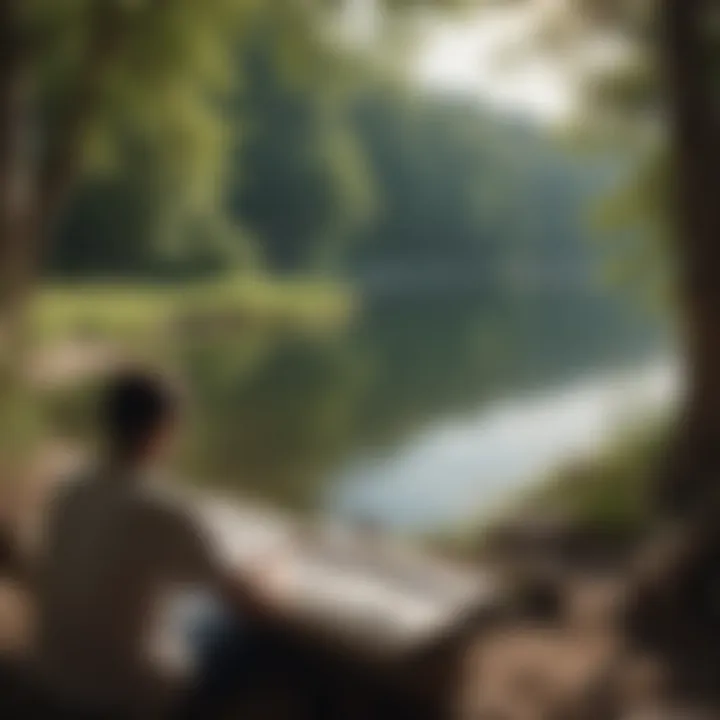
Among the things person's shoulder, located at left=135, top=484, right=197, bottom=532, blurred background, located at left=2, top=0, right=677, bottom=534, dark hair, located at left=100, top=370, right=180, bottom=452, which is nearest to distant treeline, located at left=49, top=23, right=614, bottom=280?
blurred background, located at left=2, top=0, right=677, bottom=534

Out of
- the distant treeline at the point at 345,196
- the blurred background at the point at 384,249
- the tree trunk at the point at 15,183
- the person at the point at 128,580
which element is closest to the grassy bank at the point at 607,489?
the blurred background at the point at 384,249

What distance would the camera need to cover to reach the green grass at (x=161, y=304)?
1276 millimetres

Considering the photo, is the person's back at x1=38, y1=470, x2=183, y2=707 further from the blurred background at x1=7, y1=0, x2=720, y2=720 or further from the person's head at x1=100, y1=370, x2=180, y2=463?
the blurred background at x1=7, y1=0, x2=720, y2=720

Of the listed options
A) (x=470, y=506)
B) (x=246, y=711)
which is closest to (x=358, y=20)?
(x=470, y=506)

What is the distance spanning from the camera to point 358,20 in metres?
1.25

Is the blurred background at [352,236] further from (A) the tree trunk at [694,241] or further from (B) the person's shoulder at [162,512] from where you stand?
(B) the person's shoulder at [162,512]

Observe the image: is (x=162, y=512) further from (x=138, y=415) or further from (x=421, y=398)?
(x=421, y=398)

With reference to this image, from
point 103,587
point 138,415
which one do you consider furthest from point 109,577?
point 138,415

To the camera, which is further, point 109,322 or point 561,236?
point 109,322

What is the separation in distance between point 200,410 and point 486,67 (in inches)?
19.1

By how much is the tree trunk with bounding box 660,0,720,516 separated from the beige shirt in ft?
1.59

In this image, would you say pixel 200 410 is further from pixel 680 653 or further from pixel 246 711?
pixel 680 653

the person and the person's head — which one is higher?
the person's head

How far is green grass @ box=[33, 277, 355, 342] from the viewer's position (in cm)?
128
